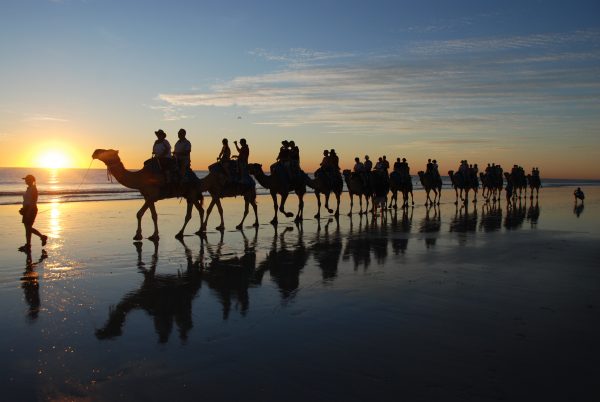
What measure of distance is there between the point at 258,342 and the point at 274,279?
365 centimetres

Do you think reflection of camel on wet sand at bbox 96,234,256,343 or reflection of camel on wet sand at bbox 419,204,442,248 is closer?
reflection of camel on wet sand at bbox 96,234,256,343

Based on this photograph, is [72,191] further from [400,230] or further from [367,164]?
[400,230]

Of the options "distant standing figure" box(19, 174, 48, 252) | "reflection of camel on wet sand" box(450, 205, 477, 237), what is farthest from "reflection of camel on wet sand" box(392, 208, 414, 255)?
"distant standing figure" box(19, 174, 48, 252)

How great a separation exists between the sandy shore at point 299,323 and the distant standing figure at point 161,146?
298 cm

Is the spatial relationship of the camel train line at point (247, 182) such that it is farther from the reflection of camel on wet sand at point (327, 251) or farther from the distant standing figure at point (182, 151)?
the reflection of camel on wet sand at point (327, 251)

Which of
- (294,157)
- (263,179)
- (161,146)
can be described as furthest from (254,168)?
(161,146)

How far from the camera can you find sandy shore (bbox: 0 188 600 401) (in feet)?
15.9

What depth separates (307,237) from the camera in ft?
53.1

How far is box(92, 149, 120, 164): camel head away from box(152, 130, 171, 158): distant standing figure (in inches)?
41.3

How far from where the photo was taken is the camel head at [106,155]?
48.6 ft

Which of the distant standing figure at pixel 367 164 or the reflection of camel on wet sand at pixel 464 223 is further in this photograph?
the distant standing figure at pixel 367 164

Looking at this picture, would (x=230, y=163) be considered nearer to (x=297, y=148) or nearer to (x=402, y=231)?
(x=297, y=148)

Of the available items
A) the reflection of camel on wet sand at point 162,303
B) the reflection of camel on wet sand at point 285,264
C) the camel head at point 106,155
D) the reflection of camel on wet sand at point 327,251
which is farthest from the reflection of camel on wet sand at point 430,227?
the camel head at point 106,155

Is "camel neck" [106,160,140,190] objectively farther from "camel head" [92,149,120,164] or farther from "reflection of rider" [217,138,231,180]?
"reflection of rider" [217,138,231,180]
